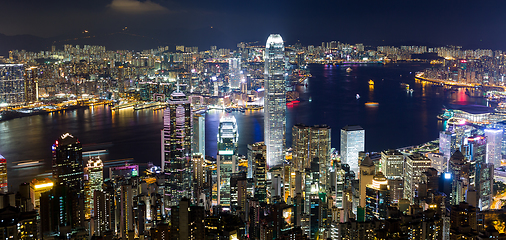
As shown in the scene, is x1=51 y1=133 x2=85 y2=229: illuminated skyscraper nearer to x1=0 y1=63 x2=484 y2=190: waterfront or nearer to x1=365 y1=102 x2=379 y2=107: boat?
x1=0 y1=63 x2=484 y2=190: waterfront

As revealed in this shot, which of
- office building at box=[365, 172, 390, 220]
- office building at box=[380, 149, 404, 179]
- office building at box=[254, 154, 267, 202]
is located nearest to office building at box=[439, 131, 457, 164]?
office building at box=[380, 149, 404, 179]

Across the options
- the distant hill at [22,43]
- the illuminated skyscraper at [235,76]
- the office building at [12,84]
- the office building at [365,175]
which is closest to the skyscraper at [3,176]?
the distant hill at [22,43]

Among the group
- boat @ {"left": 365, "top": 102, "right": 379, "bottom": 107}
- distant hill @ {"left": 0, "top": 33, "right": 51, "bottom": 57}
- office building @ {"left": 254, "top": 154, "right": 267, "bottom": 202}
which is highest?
distant hill @ {"left": 0, "top": 33, "right": 51, "bottom": 57}

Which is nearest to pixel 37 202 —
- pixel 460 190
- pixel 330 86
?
pixel 460 190

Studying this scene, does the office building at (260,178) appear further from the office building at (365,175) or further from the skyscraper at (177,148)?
the office building at (365,175)

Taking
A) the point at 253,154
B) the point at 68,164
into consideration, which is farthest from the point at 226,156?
the point at 68,164

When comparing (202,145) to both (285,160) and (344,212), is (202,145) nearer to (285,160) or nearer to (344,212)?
(285,160)
